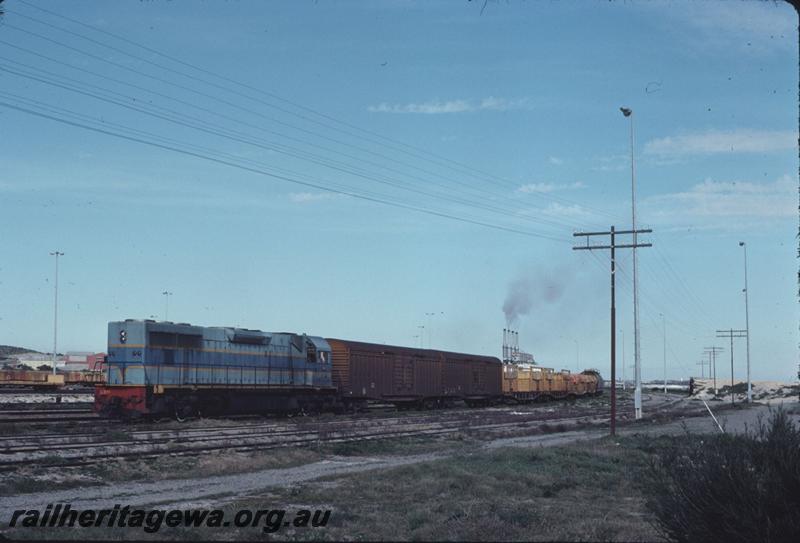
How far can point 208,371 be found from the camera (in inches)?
1453

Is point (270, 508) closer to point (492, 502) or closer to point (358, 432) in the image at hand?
point (492, 502)

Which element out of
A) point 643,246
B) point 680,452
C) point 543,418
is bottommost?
point 543,418

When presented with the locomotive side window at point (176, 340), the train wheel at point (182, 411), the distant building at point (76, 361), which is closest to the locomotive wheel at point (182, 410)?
the train wheel at point (182, 411)

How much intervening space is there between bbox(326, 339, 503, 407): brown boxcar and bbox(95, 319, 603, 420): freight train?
6 cm

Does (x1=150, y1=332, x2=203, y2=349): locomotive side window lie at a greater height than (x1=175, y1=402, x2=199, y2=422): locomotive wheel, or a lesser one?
greater

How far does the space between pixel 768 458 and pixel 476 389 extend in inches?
2000

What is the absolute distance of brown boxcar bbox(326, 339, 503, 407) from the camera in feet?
151

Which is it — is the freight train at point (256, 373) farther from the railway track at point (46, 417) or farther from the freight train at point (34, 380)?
the freight train at point (34, 380)

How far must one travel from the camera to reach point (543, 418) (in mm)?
47375

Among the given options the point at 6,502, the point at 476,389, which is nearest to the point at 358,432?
the point at 6,502

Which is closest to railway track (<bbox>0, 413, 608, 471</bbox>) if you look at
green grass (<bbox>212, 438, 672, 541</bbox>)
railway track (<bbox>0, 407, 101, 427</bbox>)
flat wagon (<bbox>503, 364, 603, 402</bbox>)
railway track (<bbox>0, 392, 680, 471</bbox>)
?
railway track (<bbox>0, 392, 680, 471</bbox>)

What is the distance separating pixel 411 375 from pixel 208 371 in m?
17.8

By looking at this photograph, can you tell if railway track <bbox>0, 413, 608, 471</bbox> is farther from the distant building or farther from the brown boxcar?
the distant building

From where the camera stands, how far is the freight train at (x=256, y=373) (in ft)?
112
